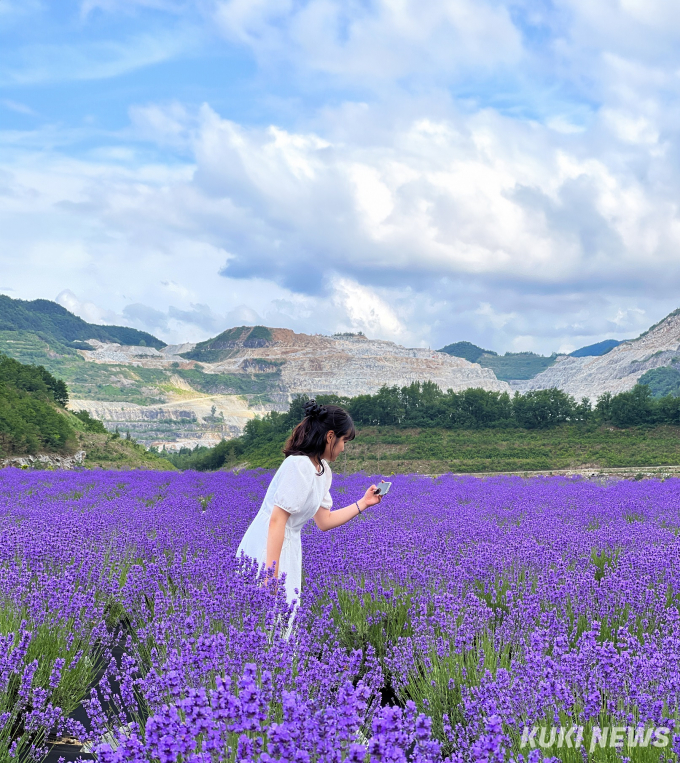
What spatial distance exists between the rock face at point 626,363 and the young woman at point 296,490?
133 m

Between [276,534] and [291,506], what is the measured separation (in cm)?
13

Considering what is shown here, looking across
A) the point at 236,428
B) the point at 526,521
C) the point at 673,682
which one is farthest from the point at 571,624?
the point at 236,428

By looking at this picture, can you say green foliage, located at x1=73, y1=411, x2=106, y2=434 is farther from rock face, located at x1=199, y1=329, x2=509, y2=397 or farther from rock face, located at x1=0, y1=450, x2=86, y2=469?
rock face, located at x1=199, y1=329, x2=509, y2=397

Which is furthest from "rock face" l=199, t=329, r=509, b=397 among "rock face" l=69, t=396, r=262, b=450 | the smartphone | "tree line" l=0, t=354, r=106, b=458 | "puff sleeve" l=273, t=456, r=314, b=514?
"puff sleeve" l=273, t=456, r=314, b=514

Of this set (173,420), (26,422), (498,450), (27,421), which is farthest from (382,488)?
(173,420)

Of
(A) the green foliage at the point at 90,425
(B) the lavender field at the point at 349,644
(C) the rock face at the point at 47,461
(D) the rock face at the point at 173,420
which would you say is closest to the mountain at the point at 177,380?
(D) the rock face at the point at 173,420

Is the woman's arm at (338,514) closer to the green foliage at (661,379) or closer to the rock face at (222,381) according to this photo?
the rock face at (222,381)

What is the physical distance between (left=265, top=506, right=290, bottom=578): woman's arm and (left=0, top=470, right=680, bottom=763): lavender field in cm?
12

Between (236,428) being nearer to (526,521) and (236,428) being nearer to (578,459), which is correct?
(578,459)

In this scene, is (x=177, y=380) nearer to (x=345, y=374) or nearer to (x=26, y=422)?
(x=345, y=374)

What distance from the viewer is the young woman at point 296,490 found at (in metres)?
2.84

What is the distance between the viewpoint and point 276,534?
9.18 ft

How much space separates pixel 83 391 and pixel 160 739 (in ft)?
444

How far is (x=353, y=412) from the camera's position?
125 ft
